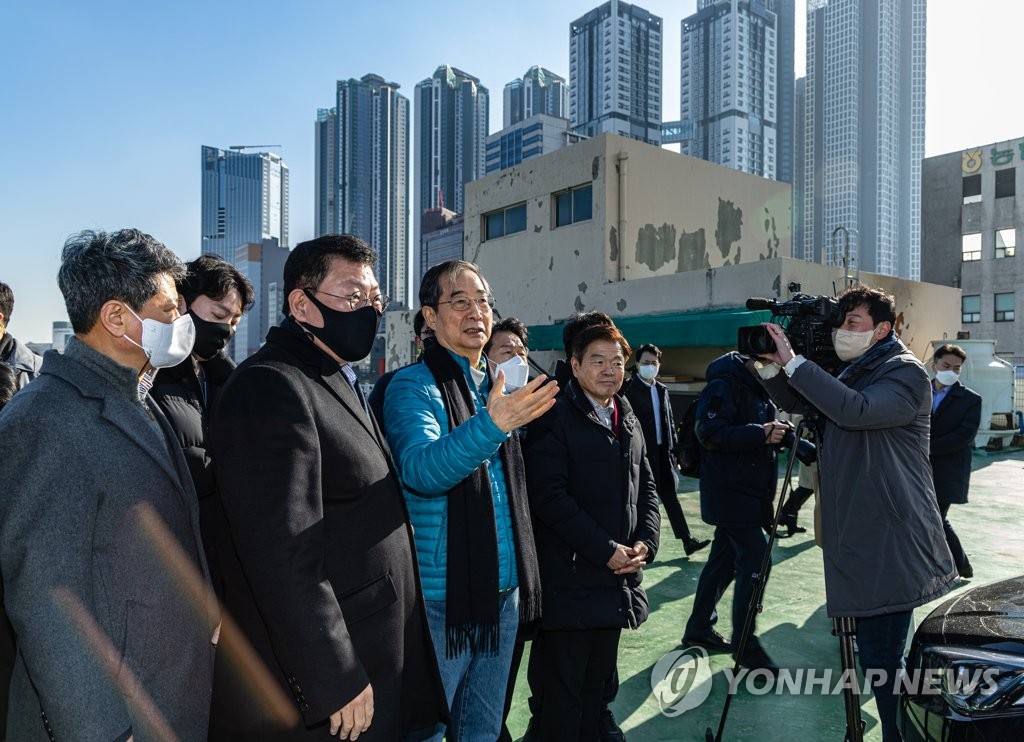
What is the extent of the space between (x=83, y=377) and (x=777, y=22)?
15083cm

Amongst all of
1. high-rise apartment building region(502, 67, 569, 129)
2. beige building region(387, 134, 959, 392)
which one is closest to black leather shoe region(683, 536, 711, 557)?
beige building region(387, 134, 959, 392)

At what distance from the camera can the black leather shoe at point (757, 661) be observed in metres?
3.57

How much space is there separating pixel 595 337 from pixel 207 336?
1577mm

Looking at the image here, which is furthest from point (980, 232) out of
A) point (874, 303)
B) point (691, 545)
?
point (874, 303)

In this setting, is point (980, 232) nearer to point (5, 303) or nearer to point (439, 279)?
point (439, 279)

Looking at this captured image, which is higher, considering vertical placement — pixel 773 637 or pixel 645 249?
pixel 645 249

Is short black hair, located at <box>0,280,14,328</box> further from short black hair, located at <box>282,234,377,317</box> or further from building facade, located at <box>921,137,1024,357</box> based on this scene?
building facade, located at <box>921,137,1024,357</box>

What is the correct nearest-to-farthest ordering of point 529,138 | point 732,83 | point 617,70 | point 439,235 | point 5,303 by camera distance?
point 5,303, point 439,235, point 617,70, point 529,138, point 732,83

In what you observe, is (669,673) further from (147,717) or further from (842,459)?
(147,717)

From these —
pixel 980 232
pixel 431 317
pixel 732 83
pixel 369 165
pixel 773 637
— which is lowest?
pixel 773 637

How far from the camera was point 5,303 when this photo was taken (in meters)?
3.40

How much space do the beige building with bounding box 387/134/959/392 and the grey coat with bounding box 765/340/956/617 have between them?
10.5m

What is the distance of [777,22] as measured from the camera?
414 ft

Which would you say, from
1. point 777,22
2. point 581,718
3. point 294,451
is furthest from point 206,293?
point 777,22
